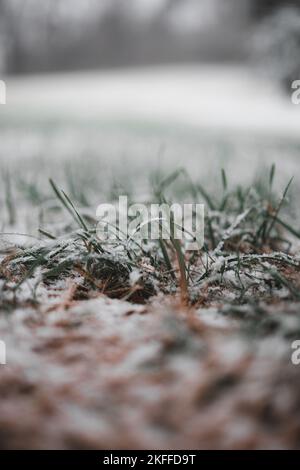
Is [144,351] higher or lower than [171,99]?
lower

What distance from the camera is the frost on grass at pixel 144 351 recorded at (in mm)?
640

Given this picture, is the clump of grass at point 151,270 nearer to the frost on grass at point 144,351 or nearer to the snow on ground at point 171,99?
the frost on grass at point 144,351

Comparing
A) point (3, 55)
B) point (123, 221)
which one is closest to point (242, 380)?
point (123, 221)

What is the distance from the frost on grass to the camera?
2.10ft

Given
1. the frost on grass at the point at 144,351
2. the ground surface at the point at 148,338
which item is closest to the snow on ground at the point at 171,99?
the ground surface at the point at 148,338

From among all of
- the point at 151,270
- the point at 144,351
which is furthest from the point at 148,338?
the point at 151,270

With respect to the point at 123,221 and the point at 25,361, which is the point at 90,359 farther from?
the point at 123,221

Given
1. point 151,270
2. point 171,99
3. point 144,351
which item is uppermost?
point 171,99

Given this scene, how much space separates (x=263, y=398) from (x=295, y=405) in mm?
51

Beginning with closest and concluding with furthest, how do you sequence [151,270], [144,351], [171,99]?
1. [144,351]
2. [151,270]
3. [171,99]

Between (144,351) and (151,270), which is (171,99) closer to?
(151,270)

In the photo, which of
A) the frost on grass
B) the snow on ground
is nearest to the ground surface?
the frost on grass

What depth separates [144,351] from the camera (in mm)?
803

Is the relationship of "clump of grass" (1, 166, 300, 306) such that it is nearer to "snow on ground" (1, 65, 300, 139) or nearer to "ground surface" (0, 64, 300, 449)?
"ground surface" (0, 64, 300, 449)
